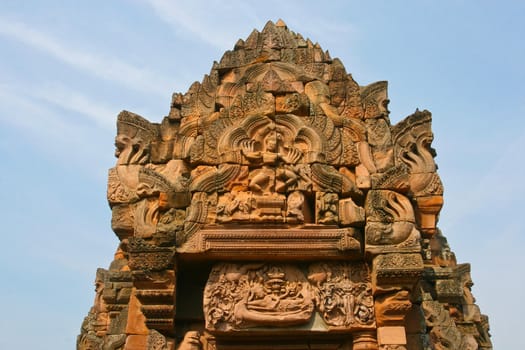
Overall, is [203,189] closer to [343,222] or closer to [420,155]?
[343,222]

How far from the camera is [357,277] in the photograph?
7.01 m

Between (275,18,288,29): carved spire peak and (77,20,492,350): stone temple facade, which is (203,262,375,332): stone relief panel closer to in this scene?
(77,20,492,350): stone temple facade

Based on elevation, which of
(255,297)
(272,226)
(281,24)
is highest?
(281,24)

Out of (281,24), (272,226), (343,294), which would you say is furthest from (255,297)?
(281,24)

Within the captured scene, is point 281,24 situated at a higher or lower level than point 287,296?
higher

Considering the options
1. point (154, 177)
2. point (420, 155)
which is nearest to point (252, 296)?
point (154, 177)

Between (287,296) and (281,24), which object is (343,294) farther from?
(281,24)

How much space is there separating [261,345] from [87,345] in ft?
12.7

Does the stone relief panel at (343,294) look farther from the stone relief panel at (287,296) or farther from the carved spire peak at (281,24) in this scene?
the carved spire peak at (281,24)

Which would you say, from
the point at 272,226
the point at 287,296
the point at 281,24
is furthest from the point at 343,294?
the point at 281,24

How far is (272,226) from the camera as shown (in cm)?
686

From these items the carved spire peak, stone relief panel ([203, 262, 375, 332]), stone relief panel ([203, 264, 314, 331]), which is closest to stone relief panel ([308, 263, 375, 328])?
stone relief panel ([203, 262, 375, 332])

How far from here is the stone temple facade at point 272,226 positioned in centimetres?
672

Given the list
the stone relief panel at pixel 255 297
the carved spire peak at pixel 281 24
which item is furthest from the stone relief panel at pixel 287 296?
the carved spire peak at pixel 281 24
